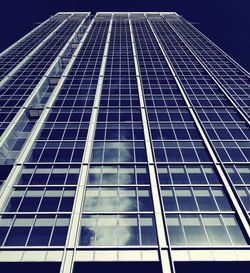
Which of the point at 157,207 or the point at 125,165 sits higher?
the point at 157,207

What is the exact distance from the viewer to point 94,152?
35406mm

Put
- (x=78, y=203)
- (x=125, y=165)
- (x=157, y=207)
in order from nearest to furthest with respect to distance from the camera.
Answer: (x=157, y=207)
(x=78, y=203)
(x=125, y=165)

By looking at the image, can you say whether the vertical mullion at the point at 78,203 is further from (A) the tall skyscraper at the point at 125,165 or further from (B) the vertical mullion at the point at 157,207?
(B) the vertical mullion at the point at 157,207

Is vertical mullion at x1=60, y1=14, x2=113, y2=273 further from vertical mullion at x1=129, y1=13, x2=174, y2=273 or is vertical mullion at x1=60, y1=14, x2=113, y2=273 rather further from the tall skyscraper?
vertical mullion at x1=129, y1=13, x2=174, y2=273

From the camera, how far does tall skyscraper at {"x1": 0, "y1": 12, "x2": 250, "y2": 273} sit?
2398 centimetres

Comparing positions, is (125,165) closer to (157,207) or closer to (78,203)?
(157,207)

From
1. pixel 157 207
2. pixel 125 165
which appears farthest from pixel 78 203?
pixel 125 165

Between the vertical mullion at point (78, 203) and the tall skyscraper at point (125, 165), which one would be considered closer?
the vertical mullion at point (78, 203)

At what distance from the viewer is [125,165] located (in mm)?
33312

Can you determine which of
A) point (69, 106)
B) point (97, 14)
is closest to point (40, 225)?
point (69, 106)

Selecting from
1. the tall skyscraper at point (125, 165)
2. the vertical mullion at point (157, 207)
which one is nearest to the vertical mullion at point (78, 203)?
the tall skyscraper at point (125, 165)

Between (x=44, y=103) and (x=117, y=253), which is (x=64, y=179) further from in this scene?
(x=44, y=103)

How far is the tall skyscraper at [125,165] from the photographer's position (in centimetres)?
2398

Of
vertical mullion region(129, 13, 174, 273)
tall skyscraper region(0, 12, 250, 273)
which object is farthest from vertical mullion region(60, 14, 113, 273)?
vertical mullion region(129, 13, 174, 273)
